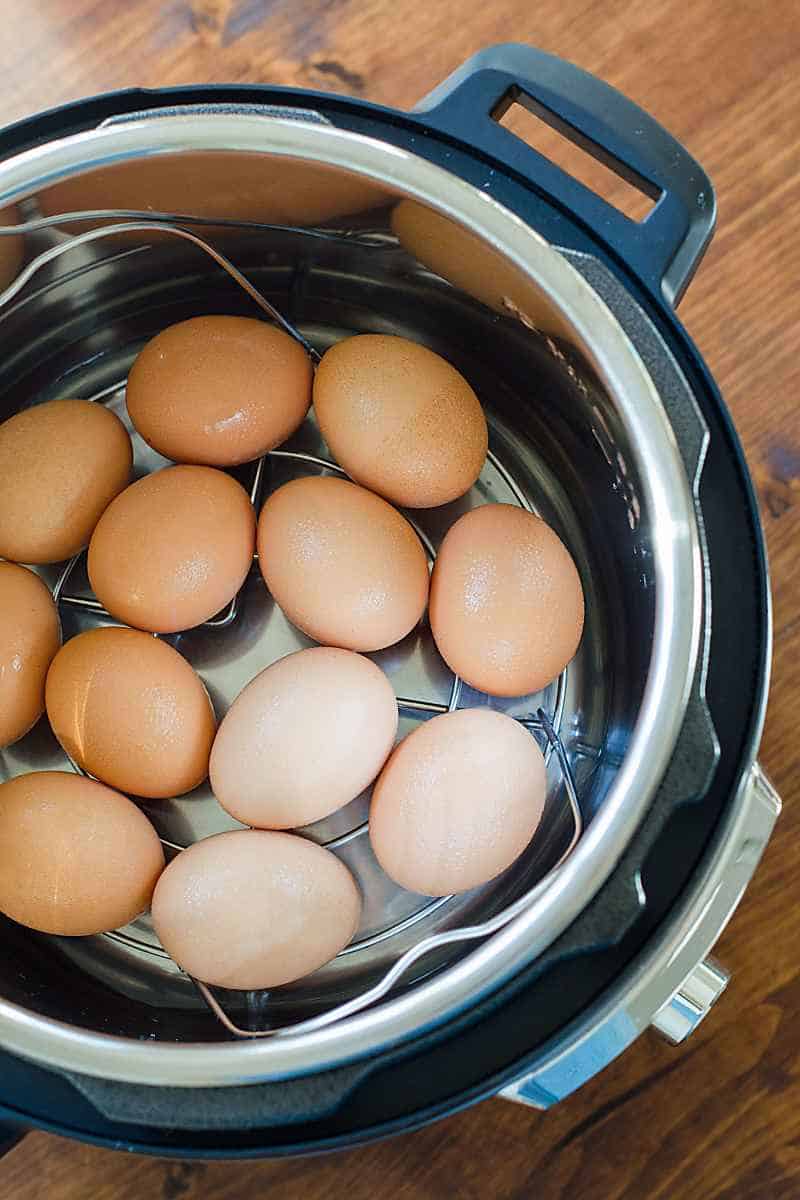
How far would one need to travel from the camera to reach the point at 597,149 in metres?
0.54

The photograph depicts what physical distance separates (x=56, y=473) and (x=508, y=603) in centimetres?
28

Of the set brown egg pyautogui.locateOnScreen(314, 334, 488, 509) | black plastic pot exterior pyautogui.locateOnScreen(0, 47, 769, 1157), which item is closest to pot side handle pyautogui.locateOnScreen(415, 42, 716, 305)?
black plastic pot exterior pyautogui.locateOnScreen(0, 47, 769, 1157)

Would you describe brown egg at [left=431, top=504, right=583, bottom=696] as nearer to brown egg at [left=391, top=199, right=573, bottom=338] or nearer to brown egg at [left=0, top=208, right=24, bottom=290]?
brown egg at [left=391, top=199, right=573, bottom=338]

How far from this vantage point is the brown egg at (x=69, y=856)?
564mm

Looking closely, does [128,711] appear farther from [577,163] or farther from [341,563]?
[577,163]

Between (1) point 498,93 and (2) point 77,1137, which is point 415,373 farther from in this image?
(2) point 77,1137

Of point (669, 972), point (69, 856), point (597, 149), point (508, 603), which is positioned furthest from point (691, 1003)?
point (597, 149)

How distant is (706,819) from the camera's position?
503mm

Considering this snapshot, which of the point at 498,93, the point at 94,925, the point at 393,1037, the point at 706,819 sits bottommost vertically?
the point at 94,925

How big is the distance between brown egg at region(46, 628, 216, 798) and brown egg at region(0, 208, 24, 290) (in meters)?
0.21

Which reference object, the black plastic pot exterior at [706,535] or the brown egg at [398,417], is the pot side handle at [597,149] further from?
the brown egg at [398,417]

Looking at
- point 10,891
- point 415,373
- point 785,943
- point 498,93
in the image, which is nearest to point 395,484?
point 415,373

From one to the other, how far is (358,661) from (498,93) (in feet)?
1.03

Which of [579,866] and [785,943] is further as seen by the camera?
[785,943]
